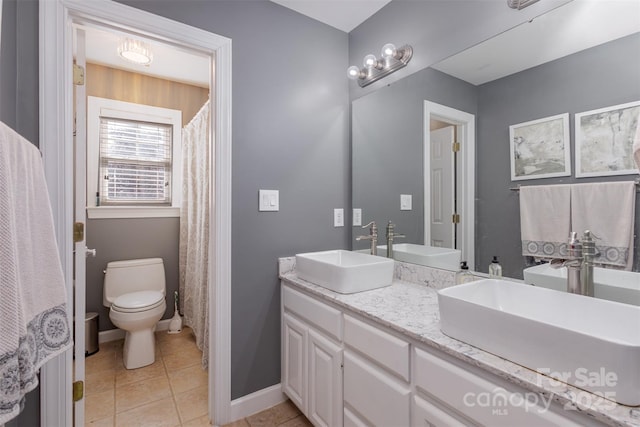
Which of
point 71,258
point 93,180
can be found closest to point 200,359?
point 71,258

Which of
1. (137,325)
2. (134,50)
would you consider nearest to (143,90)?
(134,50)

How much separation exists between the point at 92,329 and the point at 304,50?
274 centimetres

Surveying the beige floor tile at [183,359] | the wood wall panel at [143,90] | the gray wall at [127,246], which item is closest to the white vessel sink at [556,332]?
the beige floor tile at [183,359]

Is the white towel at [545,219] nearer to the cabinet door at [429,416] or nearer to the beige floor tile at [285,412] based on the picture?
the cabinet door at [429,416]

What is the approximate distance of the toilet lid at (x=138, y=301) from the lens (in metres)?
2.25

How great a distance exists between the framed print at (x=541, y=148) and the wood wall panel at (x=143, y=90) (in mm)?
2940

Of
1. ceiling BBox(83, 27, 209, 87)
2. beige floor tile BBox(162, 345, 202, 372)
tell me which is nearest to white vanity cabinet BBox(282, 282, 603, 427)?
beige floor tile BBox(162, 345, 202, 372)

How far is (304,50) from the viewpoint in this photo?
6.39 ft

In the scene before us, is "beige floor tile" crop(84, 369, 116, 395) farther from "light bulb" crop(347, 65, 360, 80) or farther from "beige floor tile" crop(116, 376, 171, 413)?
"light bulb" crop(347, 65, 360, 80)

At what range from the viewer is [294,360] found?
5.58 ft

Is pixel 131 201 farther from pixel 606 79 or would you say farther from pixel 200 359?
pixel 606 79

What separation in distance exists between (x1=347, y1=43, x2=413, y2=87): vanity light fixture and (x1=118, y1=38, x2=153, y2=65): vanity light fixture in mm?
1548

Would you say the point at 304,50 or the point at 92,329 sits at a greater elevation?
the point at 304,50

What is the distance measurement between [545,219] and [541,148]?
0.94 feet
